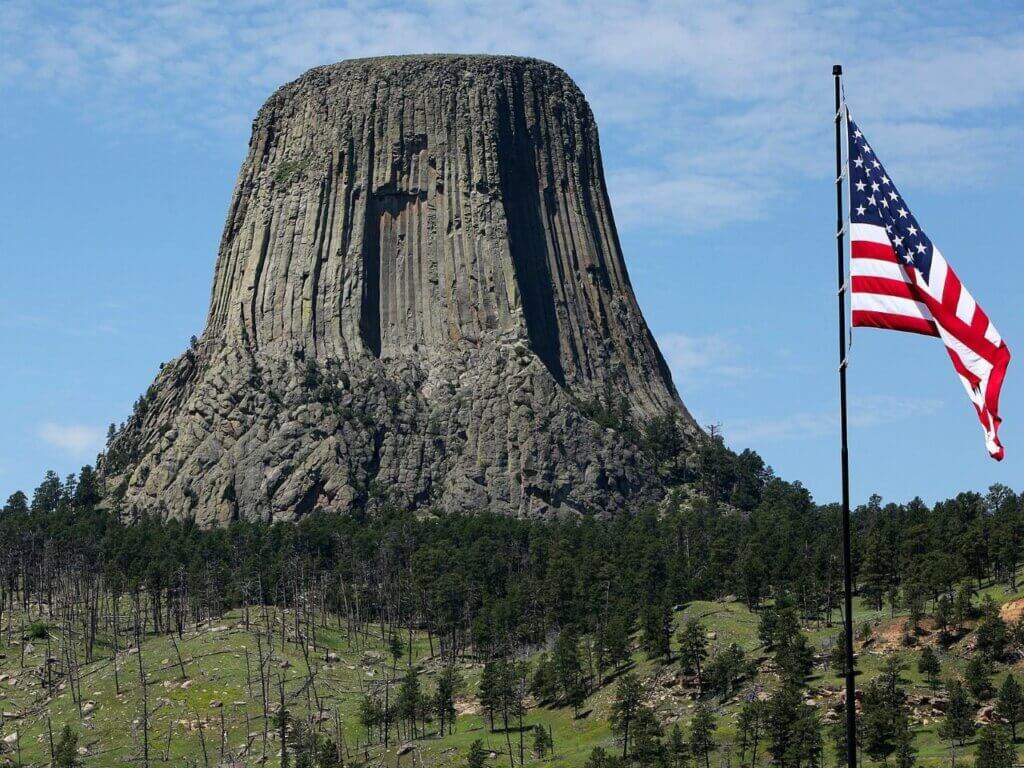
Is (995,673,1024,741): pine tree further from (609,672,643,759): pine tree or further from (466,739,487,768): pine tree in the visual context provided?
(466,739,487,768): pine tree

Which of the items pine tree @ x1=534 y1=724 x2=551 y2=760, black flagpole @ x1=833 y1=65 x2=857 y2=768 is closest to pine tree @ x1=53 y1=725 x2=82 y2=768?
pine tree @ x1=534 y1=724 x2=551 y2=760

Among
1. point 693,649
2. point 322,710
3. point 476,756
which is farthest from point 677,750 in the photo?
point 322,710

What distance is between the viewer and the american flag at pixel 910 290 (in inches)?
1722

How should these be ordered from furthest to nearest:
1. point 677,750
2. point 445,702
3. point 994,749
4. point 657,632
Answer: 1. point 657,632
2. point 445,702
3. point 677,750
4. point 994,749

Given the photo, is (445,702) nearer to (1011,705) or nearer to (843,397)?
(1011,705)

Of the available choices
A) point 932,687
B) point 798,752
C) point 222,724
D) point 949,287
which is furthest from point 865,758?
point 949,287

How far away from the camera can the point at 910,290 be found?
44062 millimetres

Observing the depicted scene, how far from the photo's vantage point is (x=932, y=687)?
159125 mm

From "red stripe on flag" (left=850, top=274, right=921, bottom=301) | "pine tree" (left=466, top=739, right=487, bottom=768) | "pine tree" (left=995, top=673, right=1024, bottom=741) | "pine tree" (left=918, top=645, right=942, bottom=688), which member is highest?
"red stripe on flag" (left=850, top=274, right=921, bottom=301)

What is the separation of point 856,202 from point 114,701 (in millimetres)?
159647

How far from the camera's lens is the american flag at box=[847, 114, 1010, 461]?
144 ft

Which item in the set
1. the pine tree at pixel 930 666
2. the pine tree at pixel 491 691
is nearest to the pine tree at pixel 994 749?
the pine tree at pixel 930 666

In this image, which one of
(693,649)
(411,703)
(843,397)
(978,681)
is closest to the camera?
(843,397)

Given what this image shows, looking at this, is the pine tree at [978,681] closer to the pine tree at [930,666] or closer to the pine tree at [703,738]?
the pine tree at [930,666]
